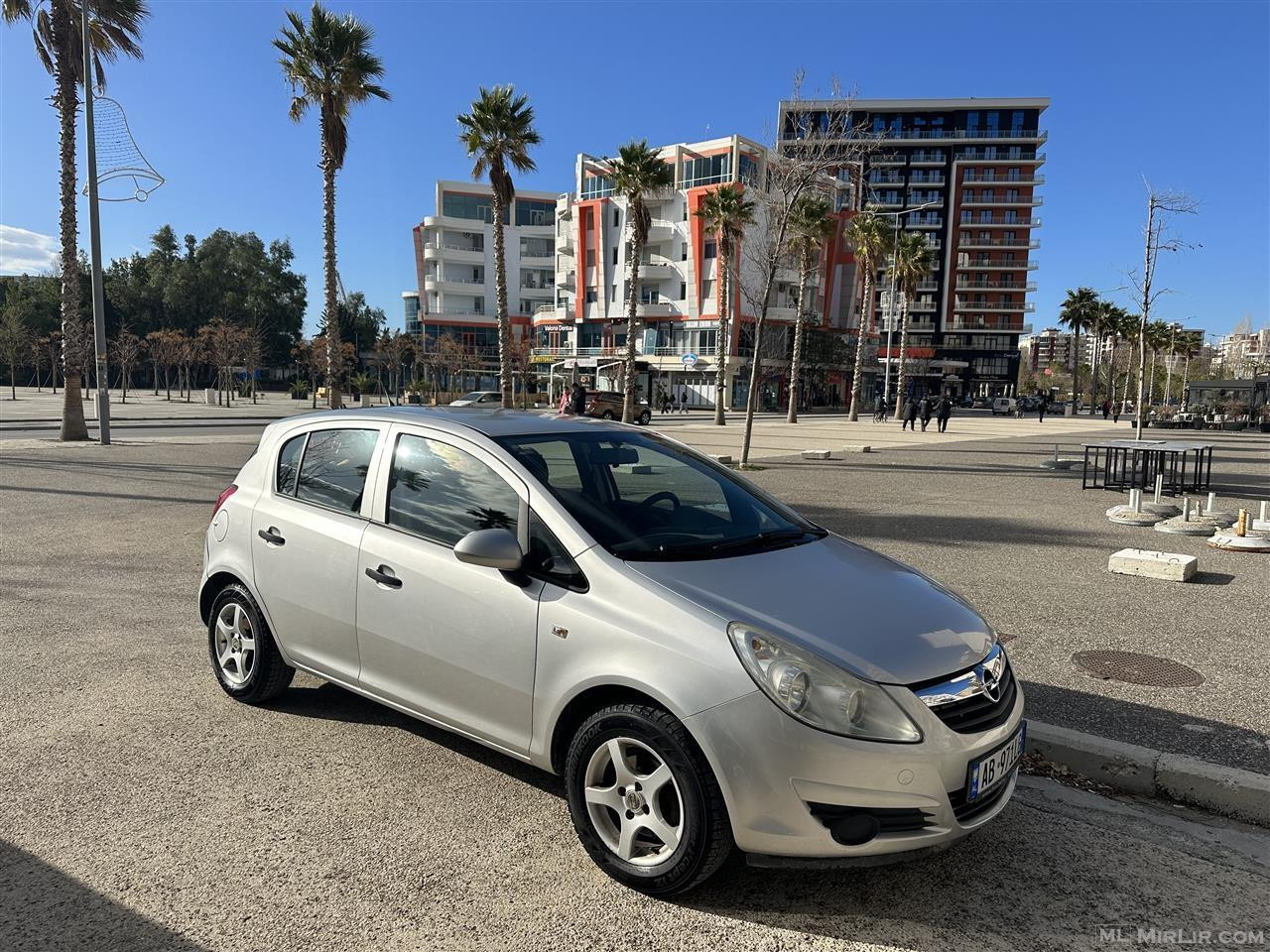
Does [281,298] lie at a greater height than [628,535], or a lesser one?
greater

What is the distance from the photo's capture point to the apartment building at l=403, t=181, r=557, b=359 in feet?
300

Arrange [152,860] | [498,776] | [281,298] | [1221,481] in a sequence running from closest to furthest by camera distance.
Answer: [152,860]
[498,776]
[1221,481]
[281,298]

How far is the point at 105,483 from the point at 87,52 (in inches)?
480

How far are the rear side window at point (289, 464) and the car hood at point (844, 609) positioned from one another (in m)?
2.16

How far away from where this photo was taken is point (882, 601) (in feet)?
10.1

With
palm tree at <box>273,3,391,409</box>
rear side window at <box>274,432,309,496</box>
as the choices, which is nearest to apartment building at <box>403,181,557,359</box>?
palm tree at <box>273,3,391,409</box>

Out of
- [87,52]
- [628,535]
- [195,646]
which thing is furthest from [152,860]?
[87,52]

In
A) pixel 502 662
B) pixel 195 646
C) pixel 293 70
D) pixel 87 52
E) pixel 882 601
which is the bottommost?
pixel 195 646

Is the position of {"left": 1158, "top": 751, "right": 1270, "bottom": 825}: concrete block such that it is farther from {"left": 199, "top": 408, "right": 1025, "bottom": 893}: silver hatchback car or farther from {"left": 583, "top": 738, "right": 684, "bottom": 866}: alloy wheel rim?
{"left": 583, "top": 738, "right": 684, "bottom": 866}: alloy wheel rim

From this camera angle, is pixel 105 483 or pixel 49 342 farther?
pixel 49 342

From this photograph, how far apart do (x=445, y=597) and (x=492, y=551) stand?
40 centimetres

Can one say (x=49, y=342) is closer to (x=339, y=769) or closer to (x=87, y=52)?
(x=87, y=52)

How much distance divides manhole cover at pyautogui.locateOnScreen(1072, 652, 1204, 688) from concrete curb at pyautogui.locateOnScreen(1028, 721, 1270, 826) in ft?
3.86

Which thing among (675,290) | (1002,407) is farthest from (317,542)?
(1002,407)
